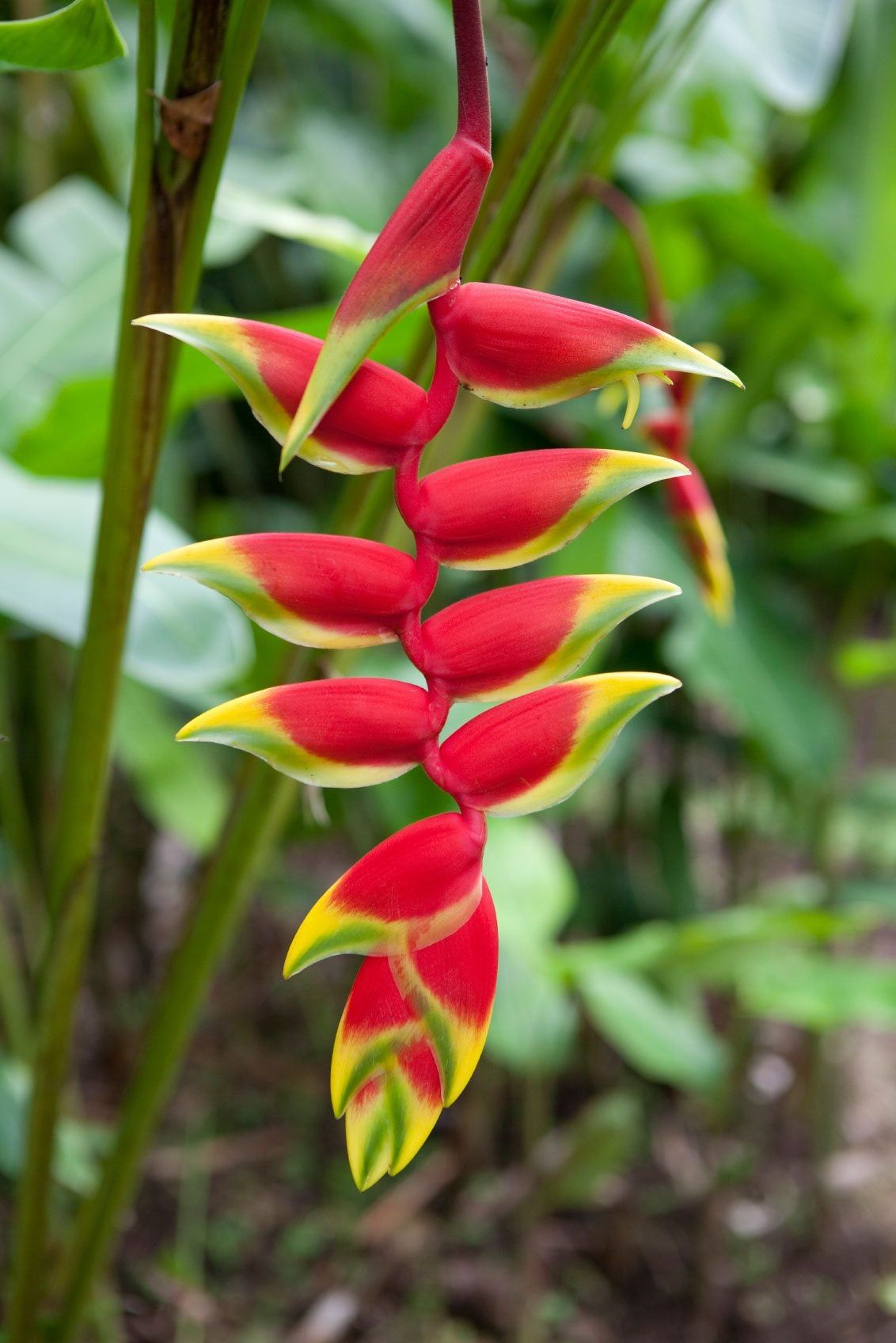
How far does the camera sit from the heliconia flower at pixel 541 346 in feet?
0.51

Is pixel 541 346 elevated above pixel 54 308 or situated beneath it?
elevated above

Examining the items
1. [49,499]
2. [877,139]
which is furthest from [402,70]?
[49,499]

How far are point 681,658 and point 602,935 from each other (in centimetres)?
45

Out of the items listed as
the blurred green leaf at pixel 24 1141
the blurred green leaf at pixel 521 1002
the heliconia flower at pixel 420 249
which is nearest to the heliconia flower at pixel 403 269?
the heliconia flower at pixel 420 249

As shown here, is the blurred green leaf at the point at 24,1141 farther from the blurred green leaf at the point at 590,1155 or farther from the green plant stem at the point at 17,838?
the blurred green leaf at the point at 590,1155

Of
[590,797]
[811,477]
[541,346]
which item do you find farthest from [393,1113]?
A: [590,797]

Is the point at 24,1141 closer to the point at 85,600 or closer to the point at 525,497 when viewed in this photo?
the point at 85,600

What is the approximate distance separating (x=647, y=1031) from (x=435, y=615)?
0.77 meters

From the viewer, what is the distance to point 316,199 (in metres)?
1.00

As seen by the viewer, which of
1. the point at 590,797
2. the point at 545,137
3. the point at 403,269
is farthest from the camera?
the point at 590,797

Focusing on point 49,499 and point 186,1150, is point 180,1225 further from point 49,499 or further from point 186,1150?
point 49,499

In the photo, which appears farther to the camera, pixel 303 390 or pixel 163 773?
pixel 163 773

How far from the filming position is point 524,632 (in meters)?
0.16

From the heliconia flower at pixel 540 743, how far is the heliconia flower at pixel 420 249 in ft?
0.16
